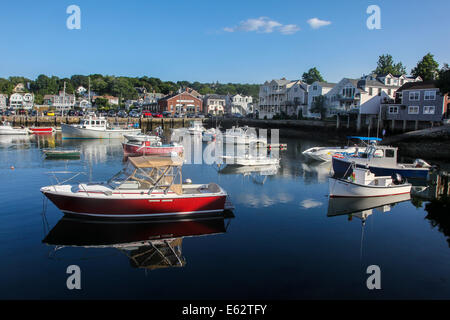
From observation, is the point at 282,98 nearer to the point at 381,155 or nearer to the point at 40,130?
Result: the point at 40,130

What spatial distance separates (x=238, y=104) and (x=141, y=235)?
97867 millimetres

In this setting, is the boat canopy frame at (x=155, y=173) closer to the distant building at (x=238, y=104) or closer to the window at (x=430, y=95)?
the window at (x=430, y=95)

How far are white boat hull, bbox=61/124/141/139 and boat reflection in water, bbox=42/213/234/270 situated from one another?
39905mm

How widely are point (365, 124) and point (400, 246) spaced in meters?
47.1

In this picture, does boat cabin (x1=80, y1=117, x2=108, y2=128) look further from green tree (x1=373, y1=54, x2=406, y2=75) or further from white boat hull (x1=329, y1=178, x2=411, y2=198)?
green tree (x1=373, y1=54, x2=406, y2=75)

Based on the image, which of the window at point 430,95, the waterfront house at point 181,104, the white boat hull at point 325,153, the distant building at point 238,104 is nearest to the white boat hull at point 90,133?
the white boat hull at point 325,153

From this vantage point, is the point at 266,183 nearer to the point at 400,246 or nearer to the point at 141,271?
the point at 400,246

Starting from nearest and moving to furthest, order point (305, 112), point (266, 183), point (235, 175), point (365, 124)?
point (266, 183)
point (235, 175)
point (365, 124)
point (305, 112)

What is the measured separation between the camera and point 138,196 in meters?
14.7

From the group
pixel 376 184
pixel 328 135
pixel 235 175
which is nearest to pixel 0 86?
pixel 328 135

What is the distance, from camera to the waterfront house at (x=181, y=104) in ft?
338

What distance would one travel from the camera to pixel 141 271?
35.8 feet
